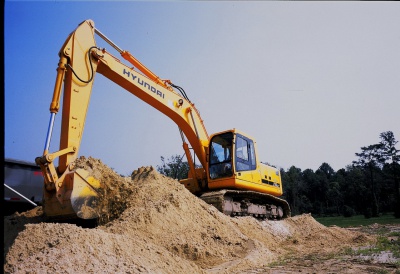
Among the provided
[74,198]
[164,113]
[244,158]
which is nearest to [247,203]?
[244,158]

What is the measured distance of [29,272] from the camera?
12.2ft

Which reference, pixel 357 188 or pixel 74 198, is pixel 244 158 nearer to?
pixel 74 198

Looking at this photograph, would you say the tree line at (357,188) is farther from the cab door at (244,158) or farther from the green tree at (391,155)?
the cab door at (244,158)

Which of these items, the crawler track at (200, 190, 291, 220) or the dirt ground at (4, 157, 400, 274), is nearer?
the dirt ground at (4, 157, 400, 274)

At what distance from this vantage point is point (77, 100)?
6.58 meters

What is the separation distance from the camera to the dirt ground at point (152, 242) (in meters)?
4.20

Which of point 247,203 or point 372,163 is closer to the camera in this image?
point 247,203

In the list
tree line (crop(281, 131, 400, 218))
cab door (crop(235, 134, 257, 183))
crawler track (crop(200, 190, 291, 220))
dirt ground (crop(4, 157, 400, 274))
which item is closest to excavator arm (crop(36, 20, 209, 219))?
dirt ground (crop(4, 157, 400, 274))

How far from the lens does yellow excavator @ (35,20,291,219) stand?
19.2ft

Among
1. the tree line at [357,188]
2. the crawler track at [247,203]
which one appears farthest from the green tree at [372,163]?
the crawler track at [247,203]

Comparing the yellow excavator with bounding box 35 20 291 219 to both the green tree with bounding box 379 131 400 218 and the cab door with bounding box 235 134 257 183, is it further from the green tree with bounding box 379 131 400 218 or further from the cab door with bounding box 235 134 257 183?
the green tree with bounding box 379 131 400 218

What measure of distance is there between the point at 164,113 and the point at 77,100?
3360 mm

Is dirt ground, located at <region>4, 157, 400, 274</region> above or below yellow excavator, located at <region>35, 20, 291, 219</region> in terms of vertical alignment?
below

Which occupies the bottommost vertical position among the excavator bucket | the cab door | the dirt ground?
the dirt ground
